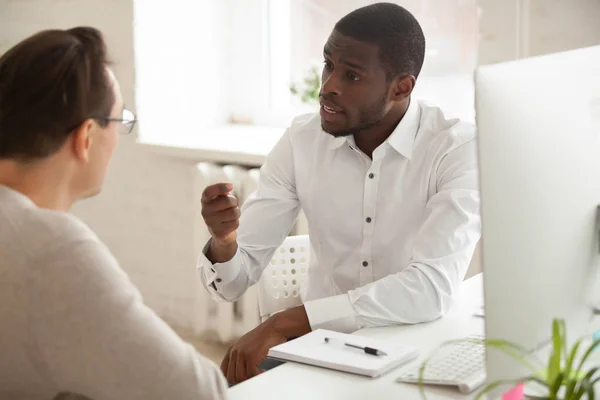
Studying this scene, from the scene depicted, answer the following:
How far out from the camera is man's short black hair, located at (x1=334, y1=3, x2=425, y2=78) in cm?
208

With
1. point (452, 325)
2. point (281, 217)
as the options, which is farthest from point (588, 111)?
point (281, 217)

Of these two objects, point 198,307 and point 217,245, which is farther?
point 198,307

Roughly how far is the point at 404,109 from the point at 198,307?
1558 millimetres

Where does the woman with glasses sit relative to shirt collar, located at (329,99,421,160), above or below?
below

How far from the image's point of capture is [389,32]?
210 cm

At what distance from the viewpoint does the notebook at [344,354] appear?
60.0 inches

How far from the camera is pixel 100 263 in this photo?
1.17 meters

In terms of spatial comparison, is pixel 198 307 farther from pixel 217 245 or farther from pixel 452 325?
pixel 452 325

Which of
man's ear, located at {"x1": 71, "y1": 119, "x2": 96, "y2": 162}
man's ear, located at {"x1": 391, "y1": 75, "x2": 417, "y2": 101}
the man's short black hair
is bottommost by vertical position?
man's ear, located at {"x1": 71, "y1": 119, "x2": 96, "y2": 162}

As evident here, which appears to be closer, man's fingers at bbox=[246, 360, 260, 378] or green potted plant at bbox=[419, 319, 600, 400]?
green potted plant at bbox=[419, 319, 600, 400]

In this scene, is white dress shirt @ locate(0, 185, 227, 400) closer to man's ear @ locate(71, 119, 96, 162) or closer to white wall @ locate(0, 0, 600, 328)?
man's ear @ locate(71, 119, 96, 162)

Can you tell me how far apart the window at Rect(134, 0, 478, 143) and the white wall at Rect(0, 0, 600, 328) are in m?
0.07

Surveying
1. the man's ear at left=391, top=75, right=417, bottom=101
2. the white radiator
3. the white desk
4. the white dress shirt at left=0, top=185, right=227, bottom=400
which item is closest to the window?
the white radiator

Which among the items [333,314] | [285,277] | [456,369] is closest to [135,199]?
[285,277]
